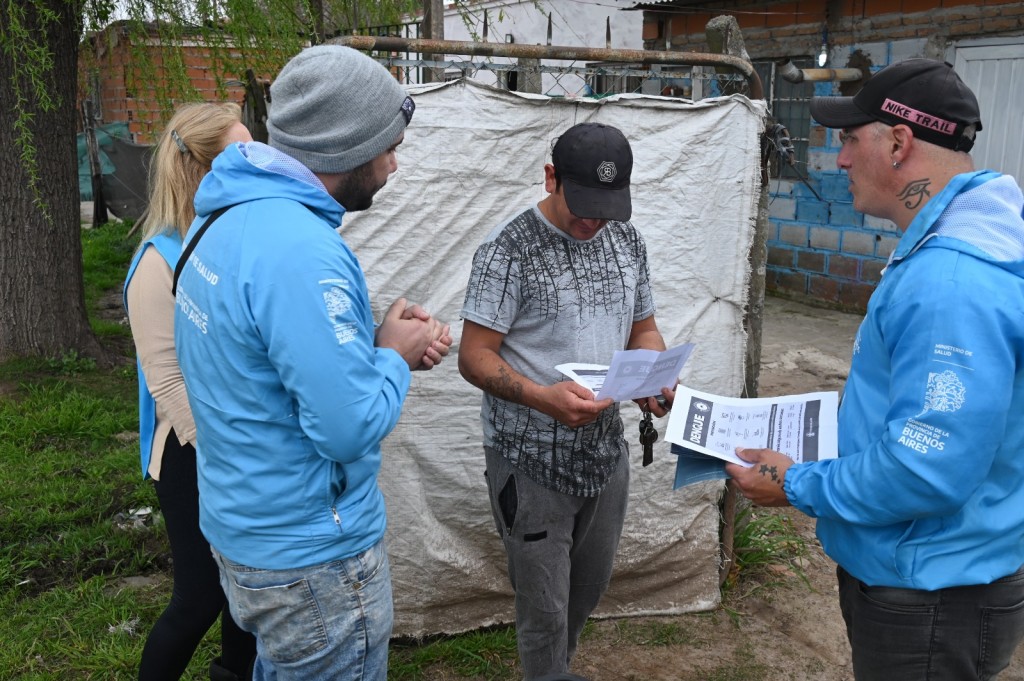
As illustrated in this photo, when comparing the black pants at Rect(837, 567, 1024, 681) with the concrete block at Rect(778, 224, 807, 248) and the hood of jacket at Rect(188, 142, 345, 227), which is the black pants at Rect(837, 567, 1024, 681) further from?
the concrete block at Rect(778, 224, 807, 248)

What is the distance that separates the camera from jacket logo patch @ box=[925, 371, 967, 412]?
1.59 meters

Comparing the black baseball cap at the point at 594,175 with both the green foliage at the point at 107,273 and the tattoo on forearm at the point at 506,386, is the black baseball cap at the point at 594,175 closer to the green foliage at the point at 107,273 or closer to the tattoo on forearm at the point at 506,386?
the tattoo on forearm at the point at 506,386

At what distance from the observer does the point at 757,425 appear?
2.13m

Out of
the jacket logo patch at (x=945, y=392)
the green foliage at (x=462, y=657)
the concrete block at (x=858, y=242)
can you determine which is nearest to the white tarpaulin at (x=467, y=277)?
the green foliage at (x=462, y=657)

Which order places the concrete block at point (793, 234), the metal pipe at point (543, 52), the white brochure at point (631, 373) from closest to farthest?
the white brochure at point (631, 373)
the metal pipe at point (543, 52)
the concrete block at point (793, 234)

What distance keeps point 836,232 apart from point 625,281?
7044 mm

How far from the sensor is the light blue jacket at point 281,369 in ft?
5.16

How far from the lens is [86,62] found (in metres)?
6.07

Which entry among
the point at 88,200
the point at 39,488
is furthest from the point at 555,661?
the point at 88,200

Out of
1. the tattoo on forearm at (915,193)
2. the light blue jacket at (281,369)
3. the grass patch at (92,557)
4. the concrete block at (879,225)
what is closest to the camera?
the light blue jacket at (281,369)

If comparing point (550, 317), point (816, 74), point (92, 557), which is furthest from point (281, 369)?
Result: point (816, 74)

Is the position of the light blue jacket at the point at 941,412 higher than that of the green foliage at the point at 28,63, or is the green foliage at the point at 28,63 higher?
the green foliage at the point at 28,63

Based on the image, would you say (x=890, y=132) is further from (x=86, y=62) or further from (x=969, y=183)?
(x=86, y=62)

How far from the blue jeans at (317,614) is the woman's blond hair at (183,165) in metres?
1.00
